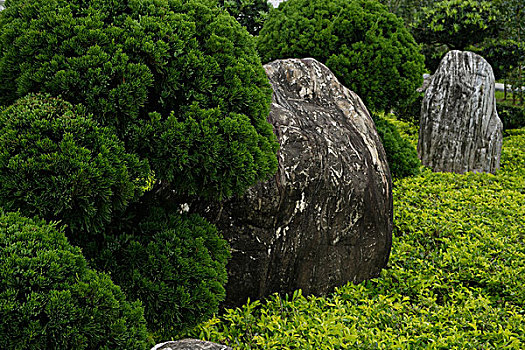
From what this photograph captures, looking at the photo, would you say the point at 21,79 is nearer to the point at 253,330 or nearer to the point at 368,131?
the point at 253,330

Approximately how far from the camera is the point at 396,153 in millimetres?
6254

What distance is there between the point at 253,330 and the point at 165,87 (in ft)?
5.41

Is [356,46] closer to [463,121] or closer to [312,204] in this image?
[463,121]

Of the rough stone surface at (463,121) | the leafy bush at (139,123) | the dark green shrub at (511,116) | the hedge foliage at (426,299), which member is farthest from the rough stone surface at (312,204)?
the dark green shrub at (511,116)

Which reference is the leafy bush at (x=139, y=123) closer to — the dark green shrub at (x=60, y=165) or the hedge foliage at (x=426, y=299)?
the dark green shrub at (x=60, y=165)

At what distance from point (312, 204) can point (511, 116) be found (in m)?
7.14

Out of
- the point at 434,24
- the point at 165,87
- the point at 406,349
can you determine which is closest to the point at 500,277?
the point at 406,349

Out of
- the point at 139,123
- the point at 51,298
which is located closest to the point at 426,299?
the point at 139,123

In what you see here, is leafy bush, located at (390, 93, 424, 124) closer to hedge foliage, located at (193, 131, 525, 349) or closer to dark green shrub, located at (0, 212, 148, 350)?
hedge foliage, located at (193, 131, 525, 349)

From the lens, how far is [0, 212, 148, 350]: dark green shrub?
6.13 feet

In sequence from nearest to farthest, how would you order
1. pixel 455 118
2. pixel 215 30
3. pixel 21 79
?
pixel 21 79, pixel 215 30, pixel 455 118

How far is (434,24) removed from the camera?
8.91 metres

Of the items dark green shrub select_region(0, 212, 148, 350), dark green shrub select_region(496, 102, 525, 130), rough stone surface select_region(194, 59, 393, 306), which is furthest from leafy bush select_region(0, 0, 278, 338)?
dark green shrub select_region(496, 102, 525, 130)

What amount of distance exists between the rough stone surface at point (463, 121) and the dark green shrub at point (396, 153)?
2.00ft
